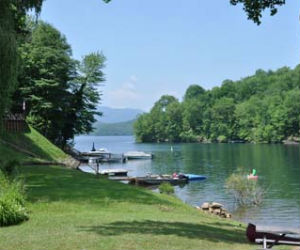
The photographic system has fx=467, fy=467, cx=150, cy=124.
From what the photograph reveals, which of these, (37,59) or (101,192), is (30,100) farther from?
(101,192)

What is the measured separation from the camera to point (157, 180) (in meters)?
44.2

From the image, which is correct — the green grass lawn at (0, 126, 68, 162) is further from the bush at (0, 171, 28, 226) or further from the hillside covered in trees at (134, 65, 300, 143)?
the hillside covered in trees at (134, 65, 300, 143)

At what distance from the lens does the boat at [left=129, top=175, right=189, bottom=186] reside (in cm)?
4325

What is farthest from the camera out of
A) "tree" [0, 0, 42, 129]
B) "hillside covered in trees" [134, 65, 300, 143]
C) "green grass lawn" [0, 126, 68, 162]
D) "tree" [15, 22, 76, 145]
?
"hillside covered in trees" [134, 65, 300, 143]

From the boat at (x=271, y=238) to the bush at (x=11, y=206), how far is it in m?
5.56

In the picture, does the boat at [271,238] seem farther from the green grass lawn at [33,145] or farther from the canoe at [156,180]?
the canoe at [156,180]

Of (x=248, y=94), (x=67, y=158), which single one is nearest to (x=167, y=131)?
(x=248, y=94)

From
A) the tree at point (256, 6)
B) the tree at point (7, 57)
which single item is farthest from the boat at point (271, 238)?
the tree at point (7, 57)

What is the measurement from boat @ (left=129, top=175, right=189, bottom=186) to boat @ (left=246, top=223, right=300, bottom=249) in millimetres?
34253

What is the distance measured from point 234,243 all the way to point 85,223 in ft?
11.5

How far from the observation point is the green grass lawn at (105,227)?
27.8ft

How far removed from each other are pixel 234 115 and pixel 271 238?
155440mm

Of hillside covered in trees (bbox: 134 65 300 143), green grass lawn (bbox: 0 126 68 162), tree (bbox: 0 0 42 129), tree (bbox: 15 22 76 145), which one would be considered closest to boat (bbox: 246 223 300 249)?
tree (bbox: 0 0 42 129)

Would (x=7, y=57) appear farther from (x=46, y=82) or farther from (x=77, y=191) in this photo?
(x=46, y=82)
